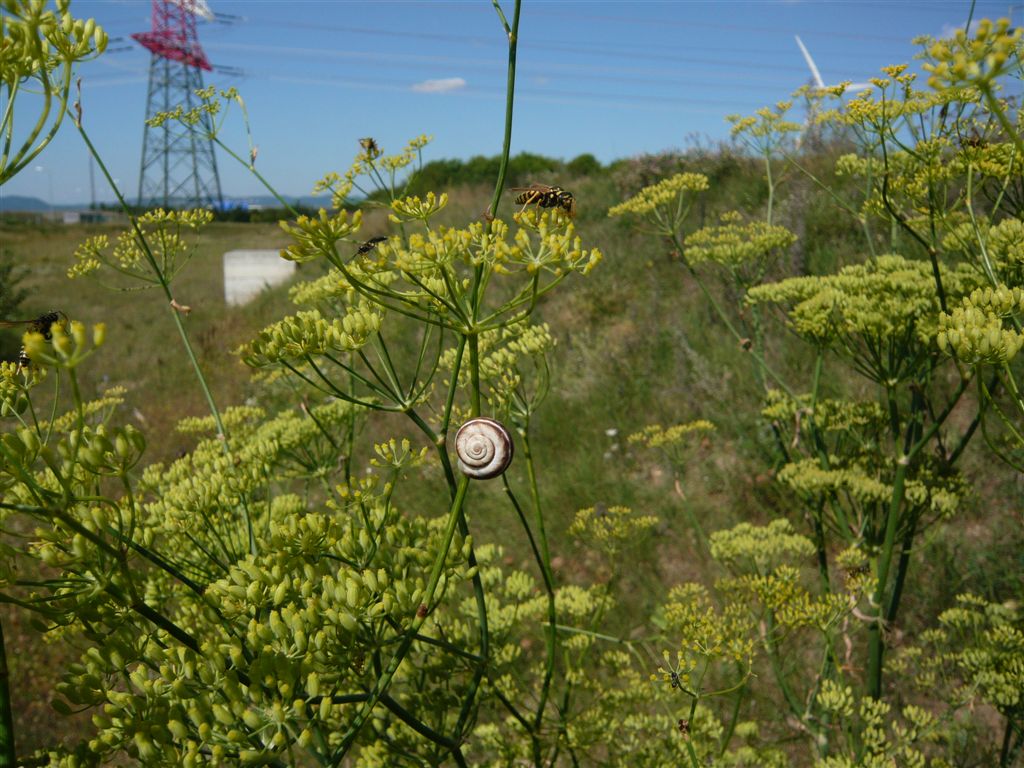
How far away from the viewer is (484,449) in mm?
1440

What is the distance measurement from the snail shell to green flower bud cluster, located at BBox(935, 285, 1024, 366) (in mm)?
1098

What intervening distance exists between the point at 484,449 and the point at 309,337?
0.63 metres

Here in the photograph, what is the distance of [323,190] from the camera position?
2807 mm

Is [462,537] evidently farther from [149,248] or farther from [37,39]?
[149,248]

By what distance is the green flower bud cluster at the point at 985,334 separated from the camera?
166 cm

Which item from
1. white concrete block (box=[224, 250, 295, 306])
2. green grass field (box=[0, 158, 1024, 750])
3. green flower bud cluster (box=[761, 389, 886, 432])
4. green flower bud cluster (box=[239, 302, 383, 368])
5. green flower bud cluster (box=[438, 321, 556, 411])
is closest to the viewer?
green flower bud cluster (box=[239, 302, 383, 368])

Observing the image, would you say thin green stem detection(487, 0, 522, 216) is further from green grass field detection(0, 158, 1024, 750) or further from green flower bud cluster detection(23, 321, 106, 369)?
green grass field detection(0, 158, 1024, 750)

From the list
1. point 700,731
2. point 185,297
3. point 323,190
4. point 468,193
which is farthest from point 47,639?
point 185,297

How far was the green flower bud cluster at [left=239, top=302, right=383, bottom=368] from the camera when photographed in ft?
5.77

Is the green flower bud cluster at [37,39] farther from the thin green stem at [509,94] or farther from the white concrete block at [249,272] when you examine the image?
the white concrete block at [249,272]

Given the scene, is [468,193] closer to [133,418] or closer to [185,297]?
[185,297]

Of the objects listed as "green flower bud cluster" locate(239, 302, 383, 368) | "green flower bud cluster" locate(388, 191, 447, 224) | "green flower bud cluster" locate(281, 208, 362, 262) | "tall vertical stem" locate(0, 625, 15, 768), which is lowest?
"tall vertical stem" locate(0, 625, 15, 768)

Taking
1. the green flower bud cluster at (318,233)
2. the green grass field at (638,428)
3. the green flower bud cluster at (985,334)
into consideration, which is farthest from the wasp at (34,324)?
the green flower bud cluster at (985,334)

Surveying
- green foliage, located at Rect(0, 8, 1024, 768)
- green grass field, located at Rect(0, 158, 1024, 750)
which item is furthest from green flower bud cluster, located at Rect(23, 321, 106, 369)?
green grass field, located at Rect(0, 158, 1024, 750)
